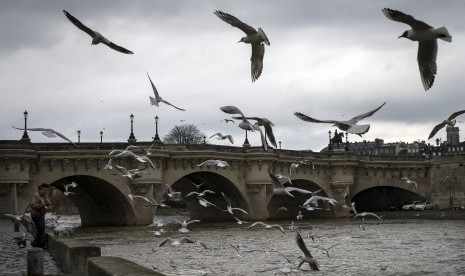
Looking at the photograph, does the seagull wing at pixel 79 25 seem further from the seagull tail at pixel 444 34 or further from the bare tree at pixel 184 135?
the bare tree at pixel 184 135

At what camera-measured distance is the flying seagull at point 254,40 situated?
1288cm

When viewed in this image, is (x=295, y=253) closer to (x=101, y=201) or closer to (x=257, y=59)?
(x=257, y=59)

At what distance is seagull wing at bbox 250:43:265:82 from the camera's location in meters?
13.2

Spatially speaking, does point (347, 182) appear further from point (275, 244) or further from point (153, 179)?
point (275, 244)

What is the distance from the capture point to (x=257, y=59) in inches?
533

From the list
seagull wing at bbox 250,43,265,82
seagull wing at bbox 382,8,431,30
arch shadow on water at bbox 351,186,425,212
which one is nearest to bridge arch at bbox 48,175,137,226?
arch shadow on water at bbox 351,186,425,212

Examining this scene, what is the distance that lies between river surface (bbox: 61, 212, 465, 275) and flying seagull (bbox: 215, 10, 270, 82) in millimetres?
9470

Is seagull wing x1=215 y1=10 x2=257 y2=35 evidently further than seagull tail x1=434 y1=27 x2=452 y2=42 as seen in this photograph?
Yes

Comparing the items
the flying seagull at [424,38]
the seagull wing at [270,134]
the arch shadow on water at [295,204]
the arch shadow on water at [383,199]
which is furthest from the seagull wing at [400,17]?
the arch shadow on water at [383,199]

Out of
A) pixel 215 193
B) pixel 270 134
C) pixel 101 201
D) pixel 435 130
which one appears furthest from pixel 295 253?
pixel 215 193

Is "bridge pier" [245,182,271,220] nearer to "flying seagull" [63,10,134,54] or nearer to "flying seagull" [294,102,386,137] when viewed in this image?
"flying seagull" [294,102,386,137]

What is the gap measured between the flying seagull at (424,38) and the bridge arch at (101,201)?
47486mm

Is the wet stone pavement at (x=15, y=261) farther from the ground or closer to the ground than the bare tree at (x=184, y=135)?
closer to the ground

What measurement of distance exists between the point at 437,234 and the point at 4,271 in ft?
106
